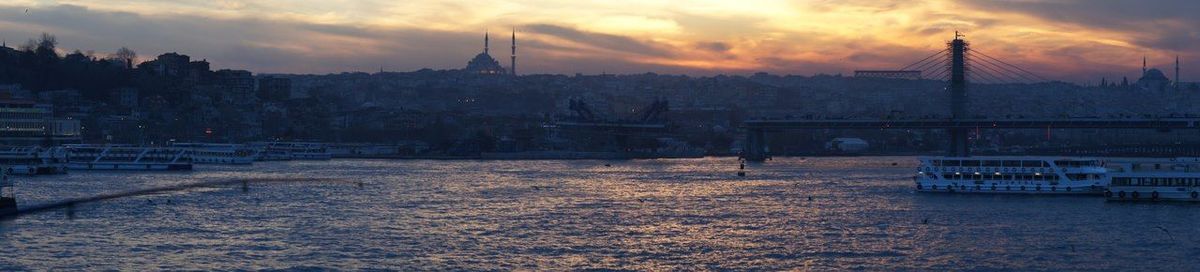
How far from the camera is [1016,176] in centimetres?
4172

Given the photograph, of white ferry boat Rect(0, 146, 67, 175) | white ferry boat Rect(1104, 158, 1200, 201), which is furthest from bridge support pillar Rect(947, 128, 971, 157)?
white ferry boat Rect(0, 146, 67, 175)

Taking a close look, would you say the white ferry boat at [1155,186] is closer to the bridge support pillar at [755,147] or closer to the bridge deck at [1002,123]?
the bridge deck at [1002,123]

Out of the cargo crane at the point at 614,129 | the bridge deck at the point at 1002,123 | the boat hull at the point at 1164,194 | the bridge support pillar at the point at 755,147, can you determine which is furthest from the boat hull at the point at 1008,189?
the cargo crane at the point at 614,129

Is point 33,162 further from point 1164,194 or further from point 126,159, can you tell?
point 1164,194

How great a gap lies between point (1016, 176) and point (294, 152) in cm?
5375

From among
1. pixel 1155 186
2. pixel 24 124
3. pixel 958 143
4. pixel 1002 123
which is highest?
pixel 1002 123

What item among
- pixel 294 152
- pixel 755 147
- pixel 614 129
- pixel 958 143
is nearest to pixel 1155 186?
pixel 958 143

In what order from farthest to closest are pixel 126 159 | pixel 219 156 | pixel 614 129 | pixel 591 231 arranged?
pixel 614 129, pixel 219 156, pixel 126 159, pixel 591 231

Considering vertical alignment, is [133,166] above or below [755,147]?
below

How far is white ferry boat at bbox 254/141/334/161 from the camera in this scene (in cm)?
8300

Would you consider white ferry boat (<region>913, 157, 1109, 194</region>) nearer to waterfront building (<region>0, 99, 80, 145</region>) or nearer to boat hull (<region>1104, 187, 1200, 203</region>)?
boat hull (<region>1104, 187, 1200, 203</region>)

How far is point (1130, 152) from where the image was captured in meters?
95.3

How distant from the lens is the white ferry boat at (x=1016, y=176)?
41.1m

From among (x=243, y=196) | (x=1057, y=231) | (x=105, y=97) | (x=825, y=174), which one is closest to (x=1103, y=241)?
(x=1057, y=231)
